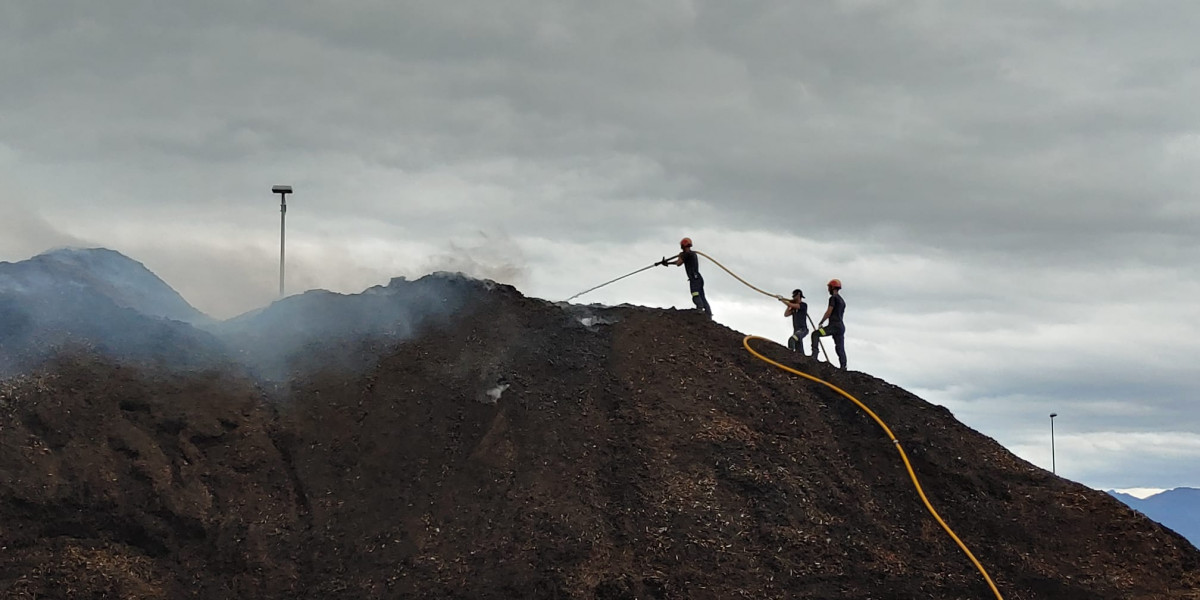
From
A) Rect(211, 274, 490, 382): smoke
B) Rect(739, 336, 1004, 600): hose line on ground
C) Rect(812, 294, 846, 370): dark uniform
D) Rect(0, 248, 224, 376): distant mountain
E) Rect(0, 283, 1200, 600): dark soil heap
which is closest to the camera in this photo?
Rect(0, 283, 1200, 600): dark soil heap

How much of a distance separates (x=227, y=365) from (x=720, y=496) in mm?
6158

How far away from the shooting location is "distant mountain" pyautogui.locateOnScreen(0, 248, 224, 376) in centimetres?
1166

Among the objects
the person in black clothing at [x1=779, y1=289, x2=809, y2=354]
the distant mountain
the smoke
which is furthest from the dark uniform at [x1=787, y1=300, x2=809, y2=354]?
the distant mountain

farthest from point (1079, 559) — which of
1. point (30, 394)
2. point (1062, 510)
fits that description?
point (30, 394)

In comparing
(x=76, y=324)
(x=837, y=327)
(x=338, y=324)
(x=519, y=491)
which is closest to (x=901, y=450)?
(x=837, y=327)

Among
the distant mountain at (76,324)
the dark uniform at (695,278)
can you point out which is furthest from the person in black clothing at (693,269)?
the distant mountain at (76,324)

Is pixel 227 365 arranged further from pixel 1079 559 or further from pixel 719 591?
pixel 1079 559

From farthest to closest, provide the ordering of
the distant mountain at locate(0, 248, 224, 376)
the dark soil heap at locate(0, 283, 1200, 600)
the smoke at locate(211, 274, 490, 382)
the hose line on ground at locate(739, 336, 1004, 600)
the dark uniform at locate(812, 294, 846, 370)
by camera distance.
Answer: the dark uniform at locate(812, 294, 846, 370)
the smoke at locate(211, 274, 490, 382)
the distant mountain at locate(0, 248, 224, 376)
the hose line on ground at locate(739, 336, 1004, 600)
the dark soil heap at locate(0, 283, 1200, 600)

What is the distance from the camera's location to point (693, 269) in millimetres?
15219

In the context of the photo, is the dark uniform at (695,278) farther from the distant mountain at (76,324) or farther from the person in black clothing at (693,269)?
the distant mountain at (76,324)

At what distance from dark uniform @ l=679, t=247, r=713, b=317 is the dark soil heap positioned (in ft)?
6.92

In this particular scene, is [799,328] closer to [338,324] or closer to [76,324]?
[338,324]

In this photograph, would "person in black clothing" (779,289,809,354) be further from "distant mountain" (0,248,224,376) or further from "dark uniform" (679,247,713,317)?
"distant mountain" (0,248,224,376)

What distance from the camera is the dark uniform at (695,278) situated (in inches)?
598
